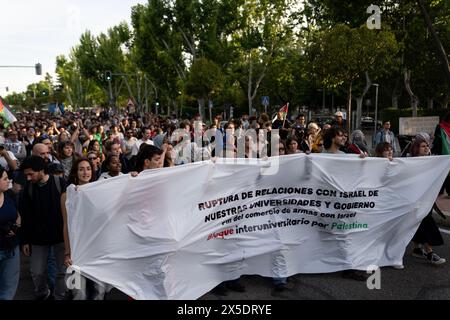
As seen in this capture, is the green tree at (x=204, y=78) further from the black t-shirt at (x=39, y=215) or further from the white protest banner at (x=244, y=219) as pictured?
the black t-shirt at (x=39, y=215)

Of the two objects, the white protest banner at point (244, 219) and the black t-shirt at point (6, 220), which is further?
the white protest banner at point (244, 219)

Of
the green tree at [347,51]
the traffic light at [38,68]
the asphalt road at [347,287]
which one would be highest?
the traffic light at [38,68]

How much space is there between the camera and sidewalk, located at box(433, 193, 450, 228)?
23.6 ft

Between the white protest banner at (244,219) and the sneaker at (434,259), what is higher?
the white protest banner at (244,219)

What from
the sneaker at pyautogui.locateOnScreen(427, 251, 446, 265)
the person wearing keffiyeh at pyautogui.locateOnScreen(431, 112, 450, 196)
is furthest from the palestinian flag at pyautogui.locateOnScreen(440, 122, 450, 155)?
the sneaker at pyautogui.locateOnScreen(427, 251, 446, 265)

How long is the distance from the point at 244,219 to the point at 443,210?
4768 millimetres

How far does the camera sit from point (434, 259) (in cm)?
539

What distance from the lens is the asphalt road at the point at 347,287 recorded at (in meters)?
4.50

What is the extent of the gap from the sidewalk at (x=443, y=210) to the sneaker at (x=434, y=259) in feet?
6.48

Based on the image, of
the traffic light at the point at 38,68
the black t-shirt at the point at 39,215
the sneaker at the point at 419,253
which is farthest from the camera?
the traffic light at the point at 38,68

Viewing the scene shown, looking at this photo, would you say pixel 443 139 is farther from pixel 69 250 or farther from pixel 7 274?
pixel 7 274

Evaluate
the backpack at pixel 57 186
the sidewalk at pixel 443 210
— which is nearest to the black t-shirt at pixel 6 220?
the backpack at pixel 57 186

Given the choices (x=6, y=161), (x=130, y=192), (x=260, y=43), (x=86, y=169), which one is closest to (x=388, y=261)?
(x=130, y=192)
